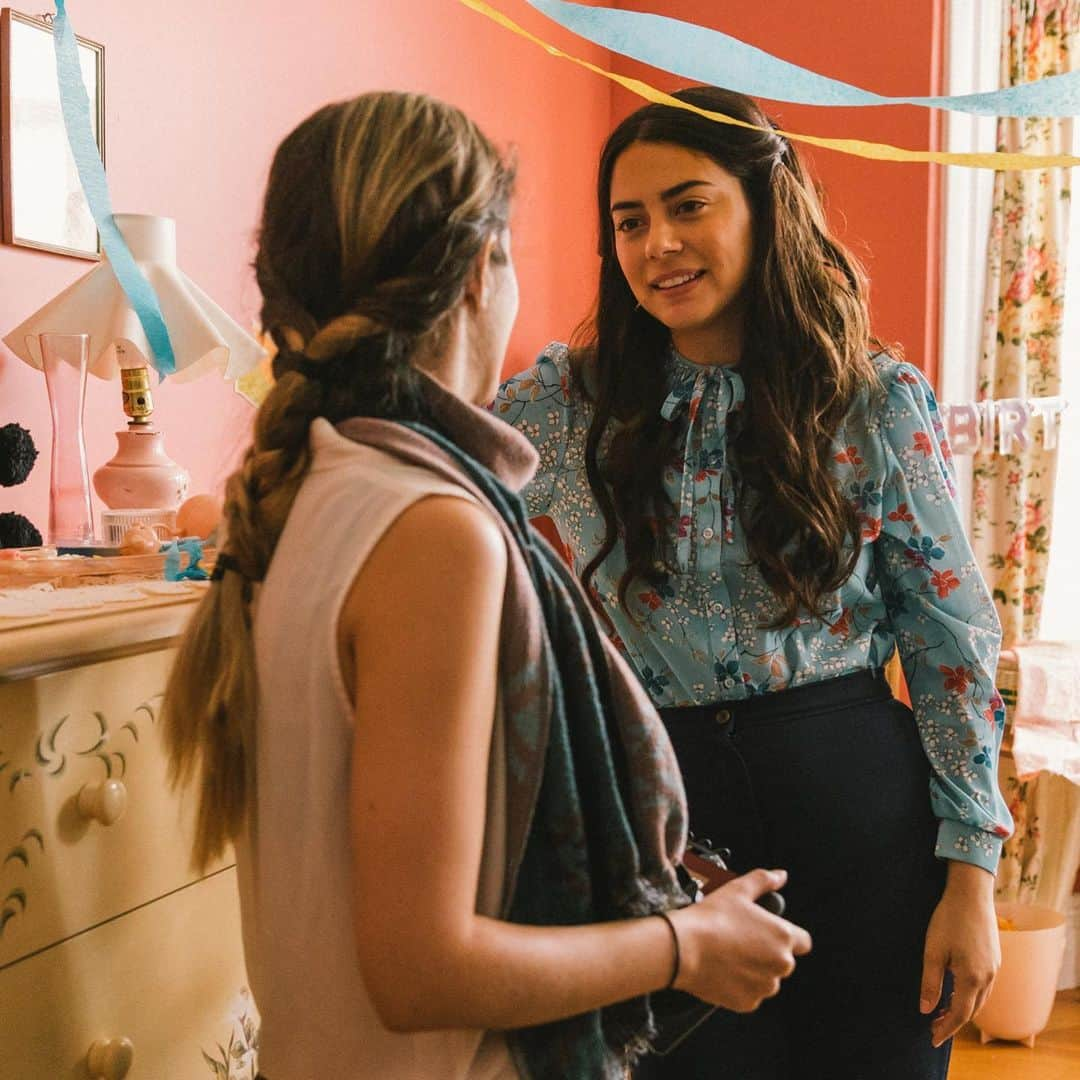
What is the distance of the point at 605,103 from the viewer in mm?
3477

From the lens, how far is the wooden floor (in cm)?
259

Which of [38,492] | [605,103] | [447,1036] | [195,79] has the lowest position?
[447,1036]

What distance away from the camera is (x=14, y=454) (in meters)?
1.50

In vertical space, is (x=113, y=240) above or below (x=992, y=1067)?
above

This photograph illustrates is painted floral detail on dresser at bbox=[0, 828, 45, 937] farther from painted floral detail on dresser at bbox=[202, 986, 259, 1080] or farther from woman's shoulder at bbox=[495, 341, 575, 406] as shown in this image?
woman's shoulder at bbox=[495, 341, 575, 406]

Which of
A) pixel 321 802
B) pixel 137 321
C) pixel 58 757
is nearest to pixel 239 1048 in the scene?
pixel 58 757

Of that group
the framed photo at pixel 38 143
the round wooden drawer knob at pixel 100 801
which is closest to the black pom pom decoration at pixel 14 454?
the framed photo at pixel 38 143

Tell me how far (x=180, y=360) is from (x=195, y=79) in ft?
2.31

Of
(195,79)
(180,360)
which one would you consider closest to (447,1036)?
(180,360)

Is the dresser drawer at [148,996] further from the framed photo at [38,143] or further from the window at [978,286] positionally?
the window at [978,286]

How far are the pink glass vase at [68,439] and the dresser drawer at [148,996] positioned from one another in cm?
52

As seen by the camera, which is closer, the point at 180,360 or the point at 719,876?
the point at 719,876

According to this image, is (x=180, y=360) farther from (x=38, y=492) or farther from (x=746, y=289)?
(x=746, y=289)

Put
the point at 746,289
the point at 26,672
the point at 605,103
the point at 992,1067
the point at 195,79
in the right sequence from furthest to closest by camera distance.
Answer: the point at 605,103
the point at 992,1067
the point at 195,79
the point at 746,289
the point at 26,672
